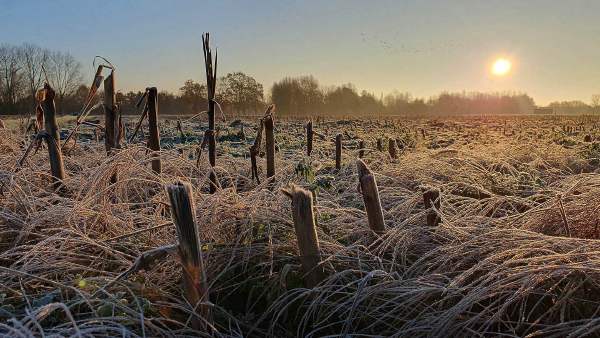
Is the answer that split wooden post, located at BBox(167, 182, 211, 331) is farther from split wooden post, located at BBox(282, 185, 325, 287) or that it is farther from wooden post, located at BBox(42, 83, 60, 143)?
wooden post, located at BBox(42, 83, 60, 143)

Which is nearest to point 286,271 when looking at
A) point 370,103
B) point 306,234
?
point 306,234

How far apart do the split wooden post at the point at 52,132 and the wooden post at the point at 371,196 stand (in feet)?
8.51

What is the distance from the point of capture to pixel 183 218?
7.52ft

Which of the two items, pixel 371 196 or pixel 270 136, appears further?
pixel 270 136

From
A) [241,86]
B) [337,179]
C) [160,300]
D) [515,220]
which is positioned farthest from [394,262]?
[241,86]

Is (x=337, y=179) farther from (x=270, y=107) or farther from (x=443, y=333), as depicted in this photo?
(x=443, y=333)

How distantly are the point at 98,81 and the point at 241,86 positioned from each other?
4932 centimetres

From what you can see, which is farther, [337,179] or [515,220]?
[337,179]

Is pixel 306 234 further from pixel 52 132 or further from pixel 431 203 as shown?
pixel 52 132

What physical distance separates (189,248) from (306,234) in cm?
76

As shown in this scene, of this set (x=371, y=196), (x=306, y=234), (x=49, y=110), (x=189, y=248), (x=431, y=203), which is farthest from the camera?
(x=49, y=110)

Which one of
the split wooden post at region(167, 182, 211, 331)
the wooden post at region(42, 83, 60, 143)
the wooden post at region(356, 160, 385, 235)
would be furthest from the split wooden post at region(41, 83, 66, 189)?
the wooden post at region(356, 160, 385, 235)

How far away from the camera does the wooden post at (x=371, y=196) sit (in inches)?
131

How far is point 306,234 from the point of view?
9.41 ft
